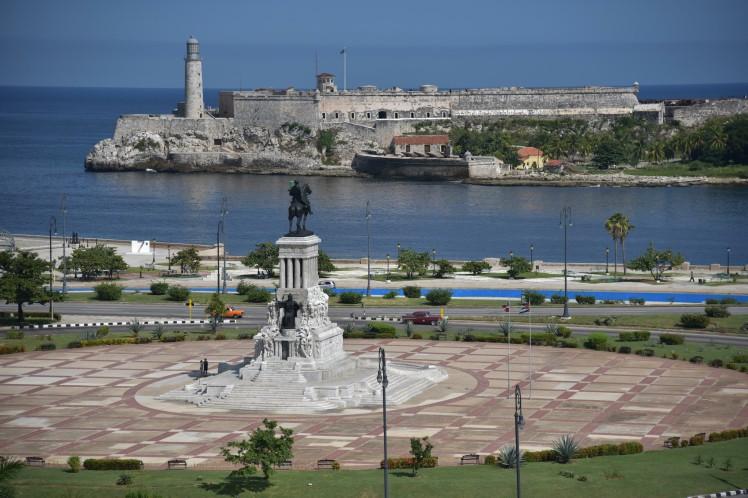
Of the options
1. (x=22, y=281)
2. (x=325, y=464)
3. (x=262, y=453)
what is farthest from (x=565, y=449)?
(x=22, y=281)

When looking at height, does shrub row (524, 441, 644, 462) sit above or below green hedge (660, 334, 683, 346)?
below

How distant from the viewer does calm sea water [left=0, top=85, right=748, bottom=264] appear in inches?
4919

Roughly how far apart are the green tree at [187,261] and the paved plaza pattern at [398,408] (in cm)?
2856

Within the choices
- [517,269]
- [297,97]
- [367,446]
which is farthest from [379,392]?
[297,97]

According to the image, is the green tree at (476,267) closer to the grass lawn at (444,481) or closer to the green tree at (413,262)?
the green tree at (413,262)

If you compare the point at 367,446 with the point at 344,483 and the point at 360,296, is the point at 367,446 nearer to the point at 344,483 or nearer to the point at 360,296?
the point at 344,483

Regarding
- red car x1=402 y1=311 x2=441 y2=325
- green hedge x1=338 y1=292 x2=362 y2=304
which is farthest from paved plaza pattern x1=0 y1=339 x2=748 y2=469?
green hedge x1=338 y1=292 x2=362 y2=304

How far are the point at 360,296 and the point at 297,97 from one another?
117433 millimetres

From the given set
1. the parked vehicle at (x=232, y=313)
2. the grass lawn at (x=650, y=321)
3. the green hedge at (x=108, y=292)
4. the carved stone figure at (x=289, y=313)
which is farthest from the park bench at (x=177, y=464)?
the green hedge at (x=108, y=292)

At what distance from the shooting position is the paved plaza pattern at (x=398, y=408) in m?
50.6

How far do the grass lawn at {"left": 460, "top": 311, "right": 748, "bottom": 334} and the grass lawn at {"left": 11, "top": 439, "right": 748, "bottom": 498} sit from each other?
2698 cm

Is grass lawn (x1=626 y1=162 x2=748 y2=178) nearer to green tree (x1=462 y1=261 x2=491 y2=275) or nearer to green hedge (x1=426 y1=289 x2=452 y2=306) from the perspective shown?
green tree (x1=462 y1=261 x2=491 y2=275)

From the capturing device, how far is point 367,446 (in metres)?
50.4

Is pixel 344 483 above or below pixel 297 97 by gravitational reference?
below
